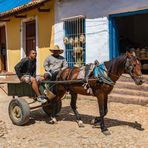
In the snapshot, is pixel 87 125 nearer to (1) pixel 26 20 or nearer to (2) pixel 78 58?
(2) pixel 78 58

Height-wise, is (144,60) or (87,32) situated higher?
(87,32)

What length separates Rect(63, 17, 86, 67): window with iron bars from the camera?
47.3 ft

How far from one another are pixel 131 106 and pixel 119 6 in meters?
3.62

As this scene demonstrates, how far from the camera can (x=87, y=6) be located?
13.9 metres

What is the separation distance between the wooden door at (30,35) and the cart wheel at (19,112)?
9.48 meters

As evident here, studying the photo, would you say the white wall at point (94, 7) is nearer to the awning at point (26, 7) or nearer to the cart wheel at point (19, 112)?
the awning at point (26, 7)

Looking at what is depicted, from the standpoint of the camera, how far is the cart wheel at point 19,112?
840 cm

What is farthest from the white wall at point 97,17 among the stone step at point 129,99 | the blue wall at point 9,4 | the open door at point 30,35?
the blue wall at point 9,4

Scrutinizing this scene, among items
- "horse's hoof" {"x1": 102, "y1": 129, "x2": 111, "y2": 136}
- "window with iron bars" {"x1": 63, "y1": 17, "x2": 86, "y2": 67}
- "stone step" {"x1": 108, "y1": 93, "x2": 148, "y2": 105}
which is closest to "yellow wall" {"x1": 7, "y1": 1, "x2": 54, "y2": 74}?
"window with iron bars" {"x1": 63, "y1": 17, "x2": 86, "y2": 67}

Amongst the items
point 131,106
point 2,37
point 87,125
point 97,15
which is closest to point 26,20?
point 2,37

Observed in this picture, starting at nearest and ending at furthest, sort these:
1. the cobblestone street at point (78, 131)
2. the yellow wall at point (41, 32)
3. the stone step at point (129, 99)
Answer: the cobblestone street at point (78, 131)
the stone step at point (129, 99)
the yellow wall at point (41, 32)

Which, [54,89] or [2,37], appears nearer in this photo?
[54,89]

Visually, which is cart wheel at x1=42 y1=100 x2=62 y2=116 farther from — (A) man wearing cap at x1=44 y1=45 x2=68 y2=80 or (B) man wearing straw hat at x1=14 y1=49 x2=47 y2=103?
(A) man wearing cap at x1=44 y1=45 x2=68 y2=80

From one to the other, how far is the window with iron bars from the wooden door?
10.4ft
